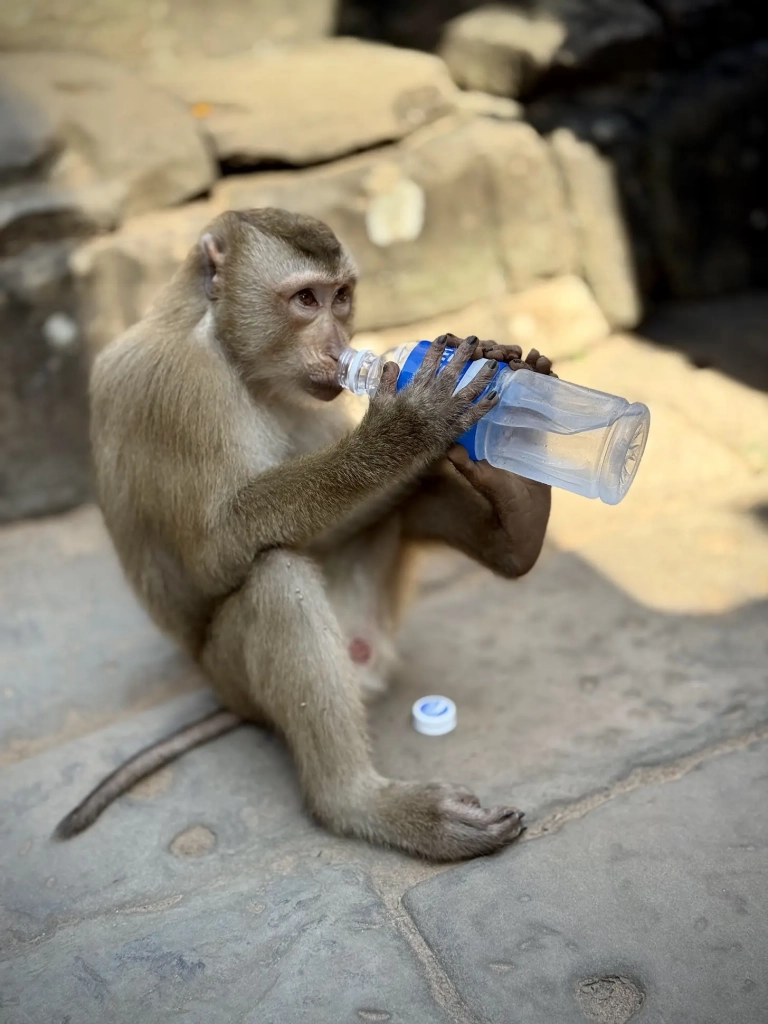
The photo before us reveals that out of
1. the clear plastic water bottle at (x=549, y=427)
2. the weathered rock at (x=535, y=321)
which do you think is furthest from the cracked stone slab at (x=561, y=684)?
the weathered rock at (x=535, y=321)

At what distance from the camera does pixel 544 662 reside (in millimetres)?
3863

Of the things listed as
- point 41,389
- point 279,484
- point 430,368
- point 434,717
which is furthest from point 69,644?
point 430,368

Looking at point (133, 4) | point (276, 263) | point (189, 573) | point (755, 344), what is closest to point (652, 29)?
point (755, 344)

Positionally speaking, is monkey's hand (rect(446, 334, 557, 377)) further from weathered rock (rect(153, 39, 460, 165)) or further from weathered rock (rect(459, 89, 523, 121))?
weathered rock (rect(459, 89, 523, 121))

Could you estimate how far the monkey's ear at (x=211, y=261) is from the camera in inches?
126

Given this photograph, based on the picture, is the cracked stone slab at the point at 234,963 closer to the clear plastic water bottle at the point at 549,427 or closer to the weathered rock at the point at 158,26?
the clear plastic water bottle at the point at 549,427

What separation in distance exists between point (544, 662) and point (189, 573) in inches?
54.3

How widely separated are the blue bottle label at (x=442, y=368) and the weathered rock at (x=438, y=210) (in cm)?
269

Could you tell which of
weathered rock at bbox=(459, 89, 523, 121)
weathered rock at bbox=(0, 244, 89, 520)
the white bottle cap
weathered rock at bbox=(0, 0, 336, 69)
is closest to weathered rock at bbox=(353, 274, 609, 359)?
weathered rock at bbox=(459, 89, 523, 121)

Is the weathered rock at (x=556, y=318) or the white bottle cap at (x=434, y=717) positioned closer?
the white bottle cap at (x=434, y=717)

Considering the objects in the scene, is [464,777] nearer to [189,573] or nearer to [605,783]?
[605,783]

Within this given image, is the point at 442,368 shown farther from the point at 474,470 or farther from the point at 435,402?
the point at 474,470

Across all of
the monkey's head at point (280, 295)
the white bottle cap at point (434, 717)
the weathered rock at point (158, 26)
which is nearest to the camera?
the monkey's head at point (280, 295)

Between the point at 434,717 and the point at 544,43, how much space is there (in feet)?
15.0
